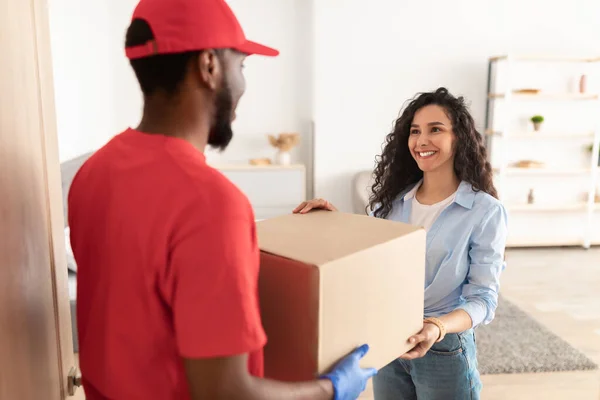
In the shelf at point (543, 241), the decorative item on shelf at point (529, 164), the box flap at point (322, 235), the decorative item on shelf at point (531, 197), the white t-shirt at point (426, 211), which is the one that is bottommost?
the shelf at point (543, 241)

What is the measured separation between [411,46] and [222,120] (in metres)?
4.22

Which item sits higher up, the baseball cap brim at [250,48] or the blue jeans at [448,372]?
the baseball cap brim at [250,48]

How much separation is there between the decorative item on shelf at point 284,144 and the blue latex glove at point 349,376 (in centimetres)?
Result: 399

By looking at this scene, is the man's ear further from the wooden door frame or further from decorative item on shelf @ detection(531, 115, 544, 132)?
decorative item on shelf @ detection(531, 115, 544, 132)

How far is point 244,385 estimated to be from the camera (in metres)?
0.61

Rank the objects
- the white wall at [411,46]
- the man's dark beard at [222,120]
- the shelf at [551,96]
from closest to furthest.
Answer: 1. the man's dark beard at [222,120]
2. the shelf at [551,96]
3. the white wall at [411,46]

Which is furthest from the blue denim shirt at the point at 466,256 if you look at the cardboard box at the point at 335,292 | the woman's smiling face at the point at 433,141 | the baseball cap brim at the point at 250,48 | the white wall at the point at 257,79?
the white wall at the point at 257,79

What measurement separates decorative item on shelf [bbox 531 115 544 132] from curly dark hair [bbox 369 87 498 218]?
337 cm

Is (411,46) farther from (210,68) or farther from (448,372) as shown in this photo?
(210,68)

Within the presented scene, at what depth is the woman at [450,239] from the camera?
1280mm

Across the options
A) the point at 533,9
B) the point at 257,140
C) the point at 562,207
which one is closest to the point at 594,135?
the point at 562,207

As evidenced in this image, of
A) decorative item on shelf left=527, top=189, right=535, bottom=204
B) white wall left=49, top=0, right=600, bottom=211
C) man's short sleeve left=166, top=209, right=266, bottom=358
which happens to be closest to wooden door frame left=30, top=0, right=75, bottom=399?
man's short sleeve left=166, top=209, right=266, bottom=358

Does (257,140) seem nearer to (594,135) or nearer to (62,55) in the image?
(62,55)

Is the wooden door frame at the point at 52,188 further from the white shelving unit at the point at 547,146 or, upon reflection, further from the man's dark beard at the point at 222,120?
the white shelving unit at the point at 547,146
